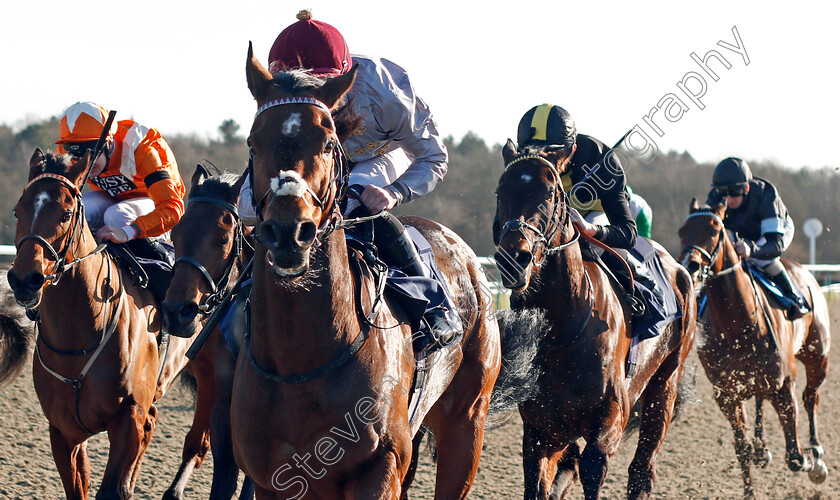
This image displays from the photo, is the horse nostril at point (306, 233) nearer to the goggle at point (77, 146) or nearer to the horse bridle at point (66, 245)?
the horse bridle at point (66, 245)

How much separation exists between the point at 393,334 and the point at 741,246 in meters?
4.98

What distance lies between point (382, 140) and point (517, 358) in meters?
1.41

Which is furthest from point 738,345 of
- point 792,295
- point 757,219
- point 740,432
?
point 757,219

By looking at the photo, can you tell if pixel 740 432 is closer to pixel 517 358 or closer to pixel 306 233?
pixel 517 358

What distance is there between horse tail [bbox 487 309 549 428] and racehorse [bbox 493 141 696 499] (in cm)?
7

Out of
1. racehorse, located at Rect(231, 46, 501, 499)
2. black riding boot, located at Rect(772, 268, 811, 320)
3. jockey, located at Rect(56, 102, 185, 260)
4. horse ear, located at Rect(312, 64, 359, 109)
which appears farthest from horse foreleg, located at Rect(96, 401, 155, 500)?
black riding boot, located at Rect(772, 268, 811, 320)

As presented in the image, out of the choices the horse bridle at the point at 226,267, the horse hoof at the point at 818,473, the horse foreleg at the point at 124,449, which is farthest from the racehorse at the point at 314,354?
the horse hoof at the point at 818,473

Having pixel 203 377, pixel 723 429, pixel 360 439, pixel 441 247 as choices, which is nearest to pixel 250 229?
pixel 203 377

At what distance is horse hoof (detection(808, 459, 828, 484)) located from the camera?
22.2 feet

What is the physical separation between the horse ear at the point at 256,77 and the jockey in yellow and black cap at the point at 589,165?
217cm

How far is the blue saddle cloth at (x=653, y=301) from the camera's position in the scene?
4859 mm

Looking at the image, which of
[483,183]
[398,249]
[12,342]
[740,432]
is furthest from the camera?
[483,183]

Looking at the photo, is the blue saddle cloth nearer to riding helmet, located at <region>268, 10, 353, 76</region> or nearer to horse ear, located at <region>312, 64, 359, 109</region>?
→ riding helmet, located at <region>268, 10, 353, 76</region>

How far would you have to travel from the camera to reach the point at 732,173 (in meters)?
7.47
